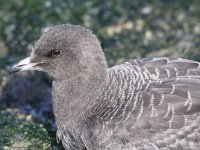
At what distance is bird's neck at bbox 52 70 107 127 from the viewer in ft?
26.7

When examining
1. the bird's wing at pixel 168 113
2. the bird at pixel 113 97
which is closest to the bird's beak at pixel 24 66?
the bird at pixel 113 97

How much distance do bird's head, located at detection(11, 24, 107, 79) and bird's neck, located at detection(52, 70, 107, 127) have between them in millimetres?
90

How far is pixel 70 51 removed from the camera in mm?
8141

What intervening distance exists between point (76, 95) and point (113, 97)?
0.51 m

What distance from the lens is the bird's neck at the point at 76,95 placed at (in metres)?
8.15

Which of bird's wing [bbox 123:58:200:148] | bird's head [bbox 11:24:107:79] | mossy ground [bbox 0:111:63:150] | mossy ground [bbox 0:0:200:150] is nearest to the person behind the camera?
bird's wing [bbox 123:58:200:148]

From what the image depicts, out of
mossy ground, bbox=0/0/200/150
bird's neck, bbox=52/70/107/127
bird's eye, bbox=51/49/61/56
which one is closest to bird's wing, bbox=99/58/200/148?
bird's neck, bbox=52/70/107/127

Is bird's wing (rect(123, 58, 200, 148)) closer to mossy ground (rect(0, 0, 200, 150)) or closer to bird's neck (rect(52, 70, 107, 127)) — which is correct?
bird's neck (rect(52, 70, 107, 127))

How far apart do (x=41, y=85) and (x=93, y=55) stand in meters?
2.92

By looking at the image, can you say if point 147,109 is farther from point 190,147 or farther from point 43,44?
point 43,44

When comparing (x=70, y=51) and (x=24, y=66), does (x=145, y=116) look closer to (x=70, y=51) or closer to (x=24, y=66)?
(x=70, y=51)

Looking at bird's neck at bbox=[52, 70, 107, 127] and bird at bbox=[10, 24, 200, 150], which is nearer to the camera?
bird at bbox=[10, 24, 200, 150]

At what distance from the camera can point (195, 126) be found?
7.69 m

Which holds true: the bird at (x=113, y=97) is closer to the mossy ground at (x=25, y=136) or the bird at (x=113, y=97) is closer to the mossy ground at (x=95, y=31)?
the mossy ground at (x=25, y=136)
